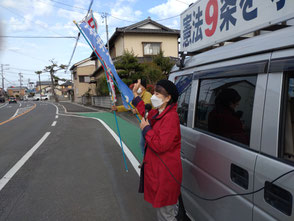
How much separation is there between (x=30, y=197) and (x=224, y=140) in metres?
3.12

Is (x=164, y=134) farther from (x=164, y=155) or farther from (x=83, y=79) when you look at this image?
(x=83, y=79)

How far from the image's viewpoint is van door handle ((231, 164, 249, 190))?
1.37 metres

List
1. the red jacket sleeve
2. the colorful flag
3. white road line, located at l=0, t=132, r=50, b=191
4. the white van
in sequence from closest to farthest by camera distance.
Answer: the white van → the red jacket sleeve → the colorful flag → white road line, located at l=0, t=132, r=50, b=191

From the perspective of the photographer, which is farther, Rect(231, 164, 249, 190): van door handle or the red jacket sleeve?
the red jacket sleeve

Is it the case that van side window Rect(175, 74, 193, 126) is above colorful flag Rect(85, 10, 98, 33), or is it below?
below

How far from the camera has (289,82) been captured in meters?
1.21

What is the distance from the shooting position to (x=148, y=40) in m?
20.8

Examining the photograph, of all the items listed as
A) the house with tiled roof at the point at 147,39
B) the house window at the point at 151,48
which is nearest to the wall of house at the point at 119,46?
the house with tiled roof at the point at 147,39

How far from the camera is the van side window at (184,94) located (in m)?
2.32

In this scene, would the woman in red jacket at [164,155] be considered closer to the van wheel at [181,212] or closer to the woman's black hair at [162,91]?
Result: the woman's black hair at [162,91]

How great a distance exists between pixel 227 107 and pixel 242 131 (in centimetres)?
32

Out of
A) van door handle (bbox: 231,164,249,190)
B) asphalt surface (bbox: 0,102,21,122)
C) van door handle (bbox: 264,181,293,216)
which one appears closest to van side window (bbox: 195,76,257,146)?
van door handle (bbox: 231,164,249,190)

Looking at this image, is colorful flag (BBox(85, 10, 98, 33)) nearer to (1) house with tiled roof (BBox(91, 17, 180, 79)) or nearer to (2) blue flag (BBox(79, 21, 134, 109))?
(2) blue flag (BBox(79, 21, 134, 109))

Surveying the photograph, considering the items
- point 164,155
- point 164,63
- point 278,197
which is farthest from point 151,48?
point 278,197
